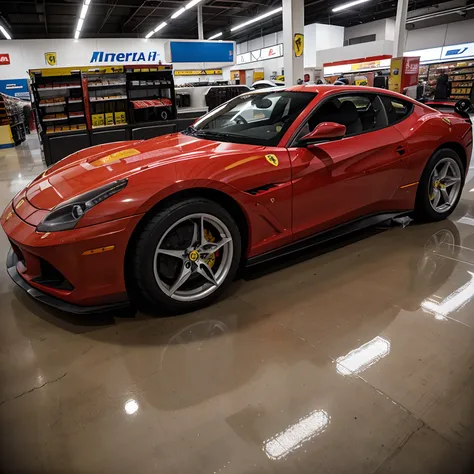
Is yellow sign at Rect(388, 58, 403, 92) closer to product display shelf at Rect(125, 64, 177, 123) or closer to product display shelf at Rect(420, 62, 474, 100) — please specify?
product display shelf at Rect(125, 64, 177, 123)

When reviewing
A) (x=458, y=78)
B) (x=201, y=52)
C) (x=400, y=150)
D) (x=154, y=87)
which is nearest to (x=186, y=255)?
(x=400, y=150)

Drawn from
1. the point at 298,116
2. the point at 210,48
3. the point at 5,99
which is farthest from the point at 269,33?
the point at 298,116

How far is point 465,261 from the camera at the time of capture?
2658 mm

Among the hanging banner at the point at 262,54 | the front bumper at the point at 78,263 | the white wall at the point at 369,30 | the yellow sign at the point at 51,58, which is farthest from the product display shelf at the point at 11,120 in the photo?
the white wall at the point at 369,30

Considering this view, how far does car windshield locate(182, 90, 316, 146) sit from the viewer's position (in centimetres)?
242

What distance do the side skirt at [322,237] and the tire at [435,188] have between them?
217 millimetres

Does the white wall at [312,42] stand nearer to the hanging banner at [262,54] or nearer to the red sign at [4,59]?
the hanging banner at [262,54]

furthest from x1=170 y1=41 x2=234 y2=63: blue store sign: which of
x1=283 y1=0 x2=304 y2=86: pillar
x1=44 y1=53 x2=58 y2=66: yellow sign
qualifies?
Result: x1=44 y1=53 x2=58 y2=66: yellow sign

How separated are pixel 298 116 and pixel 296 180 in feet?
1.52

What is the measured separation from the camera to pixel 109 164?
2225mm

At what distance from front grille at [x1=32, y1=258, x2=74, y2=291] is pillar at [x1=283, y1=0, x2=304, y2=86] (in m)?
8.35

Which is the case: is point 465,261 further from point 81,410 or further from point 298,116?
point 81,410

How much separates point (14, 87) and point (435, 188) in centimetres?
2353

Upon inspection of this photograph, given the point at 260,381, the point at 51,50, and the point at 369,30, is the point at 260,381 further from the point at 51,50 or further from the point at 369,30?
the point at 369,30
